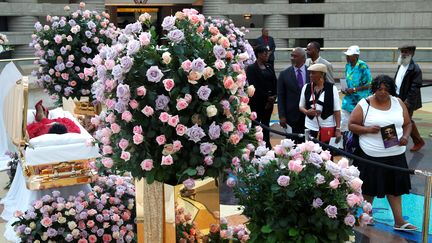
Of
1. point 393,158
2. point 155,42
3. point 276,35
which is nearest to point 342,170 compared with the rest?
point 155,42

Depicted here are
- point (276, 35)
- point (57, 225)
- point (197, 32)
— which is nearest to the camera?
point (197, 32)

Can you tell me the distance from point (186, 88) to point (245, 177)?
776 millimetres

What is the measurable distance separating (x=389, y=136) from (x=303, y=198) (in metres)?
2.21

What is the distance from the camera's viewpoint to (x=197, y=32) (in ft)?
10.9

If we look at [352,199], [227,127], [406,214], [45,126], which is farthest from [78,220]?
[406,214]

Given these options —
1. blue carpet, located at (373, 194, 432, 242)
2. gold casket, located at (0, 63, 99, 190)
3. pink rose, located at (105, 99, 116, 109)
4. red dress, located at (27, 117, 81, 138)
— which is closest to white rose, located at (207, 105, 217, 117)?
pink rose, located at (105, 99, 116, 109)

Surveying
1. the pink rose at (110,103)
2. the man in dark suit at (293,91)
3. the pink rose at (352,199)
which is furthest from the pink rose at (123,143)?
the man in dark suit at (293,91)

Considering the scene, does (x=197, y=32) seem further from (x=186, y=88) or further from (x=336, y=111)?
(x=336, y=111)

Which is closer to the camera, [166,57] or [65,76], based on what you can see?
[166,57]

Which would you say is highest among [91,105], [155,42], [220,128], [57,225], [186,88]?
[155,42]

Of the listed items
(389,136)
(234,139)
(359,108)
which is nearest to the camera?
(234,139)

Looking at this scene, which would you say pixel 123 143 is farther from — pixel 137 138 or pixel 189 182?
pixel 189 182

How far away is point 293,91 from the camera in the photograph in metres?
6.77

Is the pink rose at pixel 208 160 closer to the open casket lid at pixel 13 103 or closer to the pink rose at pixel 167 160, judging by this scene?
the pink rose at pixel 167 160
